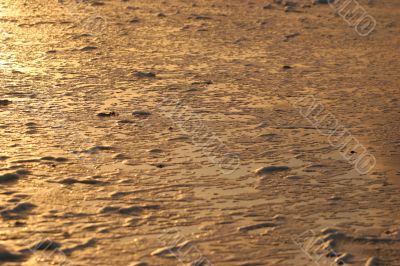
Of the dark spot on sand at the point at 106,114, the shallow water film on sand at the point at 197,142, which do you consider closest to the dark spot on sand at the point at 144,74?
the shallow water film on sand at the point at 197,142

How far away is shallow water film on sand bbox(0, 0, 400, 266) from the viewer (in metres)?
4.30

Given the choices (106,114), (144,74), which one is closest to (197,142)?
(106,114)

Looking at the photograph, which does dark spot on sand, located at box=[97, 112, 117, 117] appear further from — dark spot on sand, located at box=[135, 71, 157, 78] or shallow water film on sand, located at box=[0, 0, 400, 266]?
dark spot on sand, located at box=[135, 71, 157, 78]

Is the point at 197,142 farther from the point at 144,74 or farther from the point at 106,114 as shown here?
the point at 144,74

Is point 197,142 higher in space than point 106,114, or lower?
lower

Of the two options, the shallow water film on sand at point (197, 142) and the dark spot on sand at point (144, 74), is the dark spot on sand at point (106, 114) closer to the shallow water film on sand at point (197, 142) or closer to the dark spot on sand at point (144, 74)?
the shallow water film on sand at point (197, 142)

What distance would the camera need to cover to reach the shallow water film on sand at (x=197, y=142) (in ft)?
14.1

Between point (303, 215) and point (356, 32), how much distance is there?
506 centimetres

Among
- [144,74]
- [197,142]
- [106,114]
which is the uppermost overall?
[144,74]

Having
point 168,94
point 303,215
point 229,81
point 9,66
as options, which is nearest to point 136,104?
point 168,94

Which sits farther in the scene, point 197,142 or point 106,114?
point 106,114

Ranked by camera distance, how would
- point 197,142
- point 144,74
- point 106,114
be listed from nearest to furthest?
point 197,142, point 106,114, point 144,74

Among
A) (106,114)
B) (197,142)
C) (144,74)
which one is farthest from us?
(144,74)

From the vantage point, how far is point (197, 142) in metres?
5.75
